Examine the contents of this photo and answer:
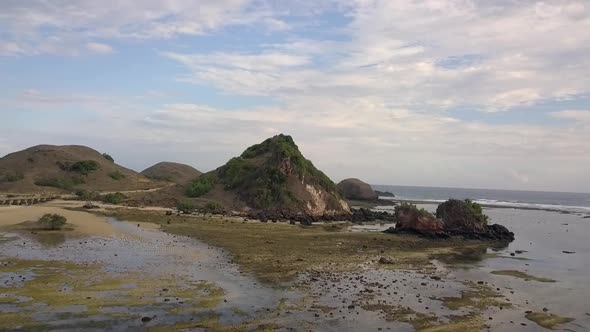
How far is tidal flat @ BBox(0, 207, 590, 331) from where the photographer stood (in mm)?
15828

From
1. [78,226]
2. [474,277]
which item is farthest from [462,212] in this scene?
[78,226]

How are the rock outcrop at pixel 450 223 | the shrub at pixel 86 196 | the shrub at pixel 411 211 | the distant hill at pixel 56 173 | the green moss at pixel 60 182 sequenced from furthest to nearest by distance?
the green moss at pixel 60 182
the distant hill at pixel 56 173
the shrub at pixel 86 196
the shrub at pixel 411 211
the rock outcrop at pixel 450 223

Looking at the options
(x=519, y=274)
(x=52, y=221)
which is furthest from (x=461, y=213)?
(x=52, y=221)

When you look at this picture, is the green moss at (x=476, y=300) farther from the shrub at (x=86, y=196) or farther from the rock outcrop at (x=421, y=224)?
the shrub at (x=86, y=196)

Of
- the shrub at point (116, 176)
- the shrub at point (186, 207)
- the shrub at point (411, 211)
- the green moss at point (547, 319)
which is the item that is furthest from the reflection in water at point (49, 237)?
the shrub at point (116, 176)

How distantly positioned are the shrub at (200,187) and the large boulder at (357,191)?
4602 centimetres

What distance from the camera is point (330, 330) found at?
50.1 ft

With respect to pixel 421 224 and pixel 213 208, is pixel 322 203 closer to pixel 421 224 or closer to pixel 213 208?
pixel 213 208

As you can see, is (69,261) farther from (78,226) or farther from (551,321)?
(551,321)

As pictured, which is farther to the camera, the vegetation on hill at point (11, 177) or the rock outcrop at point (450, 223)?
the vegetation on hill at point (11, 177)

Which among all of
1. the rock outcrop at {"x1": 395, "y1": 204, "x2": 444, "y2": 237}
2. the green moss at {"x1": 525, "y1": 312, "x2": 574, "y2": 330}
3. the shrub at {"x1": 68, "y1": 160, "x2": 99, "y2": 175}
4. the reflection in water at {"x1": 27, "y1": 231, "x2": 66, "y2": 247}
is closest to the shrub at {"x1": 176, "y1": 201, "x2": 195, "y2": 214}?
the reflection in water at {"x1": 27, "y1": 231, "x2": 66, "y2": 247}

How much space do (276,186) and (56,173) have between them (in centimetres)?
4180

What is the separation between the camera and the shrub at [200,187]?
6388 centimetres

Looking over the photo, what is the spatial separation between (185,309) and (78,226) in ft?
81.1
